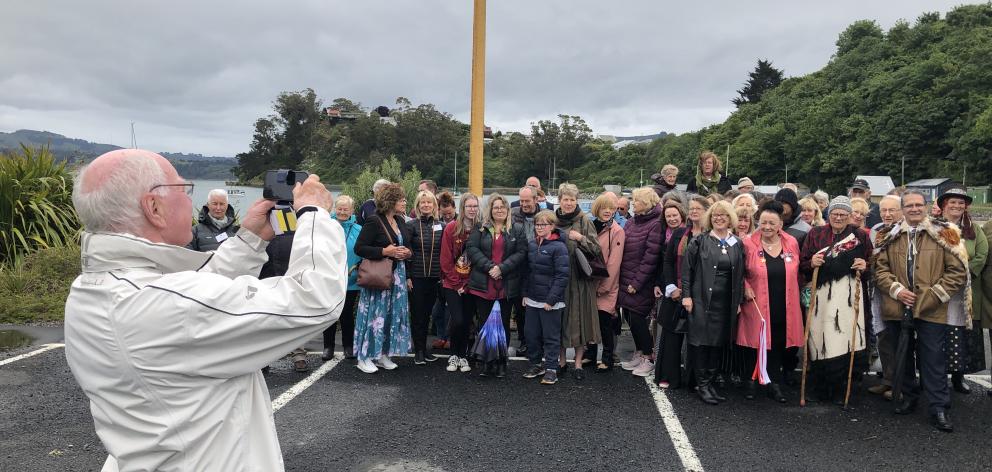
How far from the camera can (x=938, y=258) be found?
4.66 metres

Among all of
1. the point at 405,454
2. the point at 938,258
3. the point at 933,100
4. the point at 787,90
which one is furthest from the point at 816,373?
the point at 787,90

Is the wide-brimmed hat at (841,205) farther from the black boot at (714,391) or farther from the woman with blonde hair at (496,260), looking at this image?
the woman with blonde hair at (496,260)

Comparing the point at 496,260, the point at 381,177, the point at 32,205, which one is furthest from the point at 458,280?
the point at 32,205

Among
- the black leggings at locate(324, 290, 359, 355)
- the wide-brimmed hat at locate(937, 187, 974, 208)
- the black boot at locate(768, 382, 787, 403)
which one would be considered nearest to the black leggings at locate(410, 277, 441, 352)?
the black leggings at locate(324, 290, 359, 355)

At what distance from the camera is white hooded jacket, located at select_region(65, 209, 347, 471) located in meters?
1.30

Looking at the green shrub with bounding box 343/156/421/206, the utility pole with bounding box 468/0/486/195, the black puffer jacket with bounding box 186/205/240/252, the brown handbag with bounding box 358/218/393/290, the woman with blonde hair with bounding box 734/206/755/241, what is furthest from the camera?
the green shrub with bounding box 343/156/421/206

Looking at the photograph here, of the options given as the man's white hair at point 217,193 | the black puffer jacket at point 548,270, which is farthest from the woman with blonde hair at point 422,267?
the man's white hair at point 217,193

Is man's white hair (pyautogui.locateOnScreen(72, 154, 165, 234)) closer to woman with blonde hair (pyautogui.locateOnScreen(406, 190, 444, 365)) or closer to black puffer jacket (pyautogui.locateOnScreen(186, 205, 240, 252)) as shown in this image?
black puffer jacket (pyautogui.locateOnScreen(186, 205, 240, 252))

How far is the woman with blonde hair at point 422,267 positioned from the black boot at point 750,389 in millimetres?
3123

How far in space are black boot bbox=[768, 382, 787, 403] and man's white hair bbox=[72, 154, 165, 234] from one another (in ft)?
17.1

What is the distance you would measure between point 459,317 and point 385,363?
89cm

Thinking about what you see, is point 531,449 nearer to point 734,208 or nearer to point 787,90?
point 734,208

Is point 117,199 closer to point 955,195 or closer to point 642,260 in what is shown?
point 642,260

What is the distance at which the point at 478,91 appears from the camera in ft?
25.6
